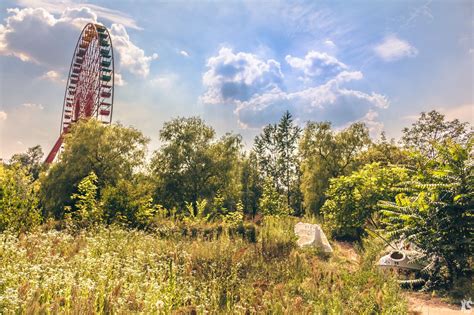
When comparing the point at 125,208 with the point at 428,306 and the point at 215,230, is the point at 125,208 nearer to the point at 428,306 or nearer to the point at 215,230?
the point at 215,230

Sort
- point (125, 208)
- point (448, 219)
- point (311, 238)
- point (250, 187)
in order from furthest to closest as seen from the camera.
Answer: point (250, 187)
point (125, 208)
point (311, 238)
point (448, 219)

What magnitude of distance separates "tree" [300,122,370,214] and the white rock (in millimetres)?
14680

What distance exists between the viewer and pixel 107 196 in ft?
33.7

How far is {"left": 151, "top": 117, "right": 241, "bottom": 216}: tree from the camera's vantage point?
24.0 m

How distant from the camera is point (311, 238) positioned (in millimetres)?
10070

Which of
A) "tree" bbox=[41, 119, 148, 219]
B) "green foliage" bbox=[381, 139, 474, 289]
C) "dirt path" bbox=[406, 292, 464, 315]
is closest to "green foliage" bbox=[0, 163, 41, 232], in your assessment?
"dirt path" bbox=[406, 292, 464, 315]

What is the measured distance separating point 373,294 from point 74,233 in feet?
22.6

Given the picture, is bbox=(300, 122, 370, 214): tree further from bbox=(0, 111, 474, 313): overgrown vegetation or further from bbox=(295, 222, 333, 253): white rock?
bbox=(295, 222, 333, 253): white rock

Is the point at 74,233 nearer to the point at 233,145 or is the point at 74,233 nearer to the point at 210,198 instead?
the point at 210,198

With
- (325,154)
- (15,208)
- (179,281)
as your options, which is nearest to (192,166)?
(325,154)

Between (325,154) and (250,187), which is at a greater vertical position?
(325,154)

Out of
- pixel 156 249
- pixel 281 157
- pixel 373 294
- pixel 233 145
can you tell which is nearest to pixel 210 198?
pixel 233 145

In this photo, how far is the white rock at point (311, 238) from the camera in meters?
9.79

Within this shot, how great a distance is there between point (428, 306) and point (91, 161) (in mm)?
20218
